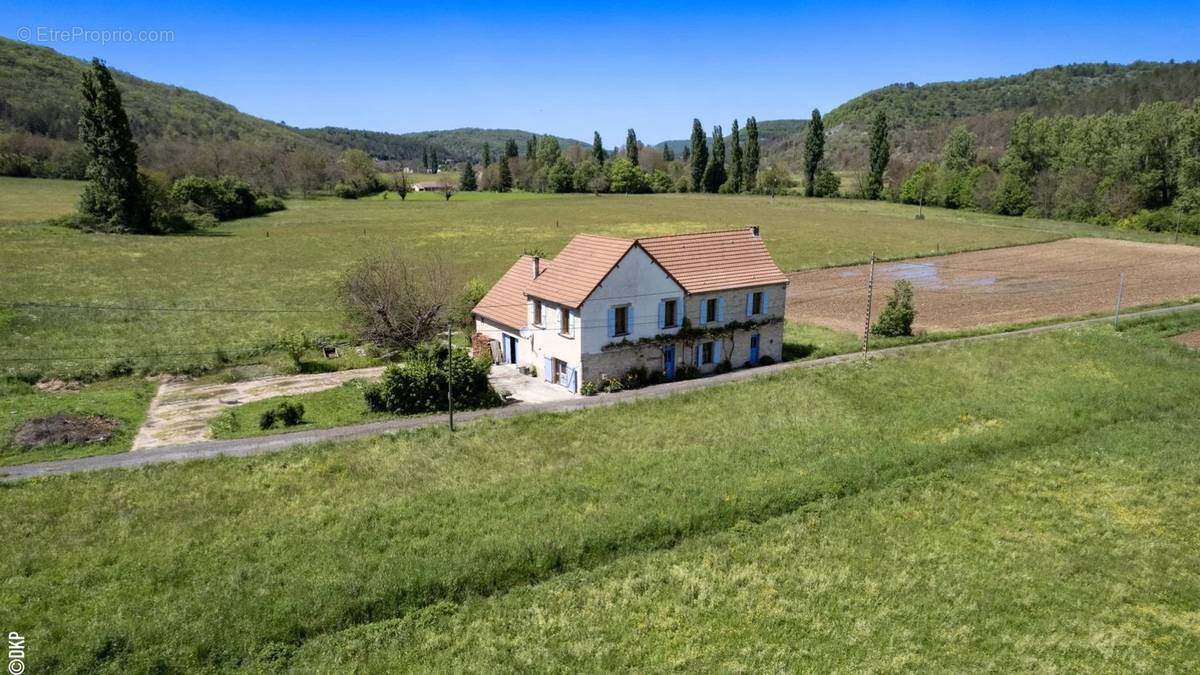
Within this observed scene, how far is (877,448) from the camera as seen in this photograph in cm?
2494

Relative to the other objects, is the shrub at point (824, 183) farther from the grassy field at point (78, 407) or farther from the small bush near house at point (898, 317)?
the grassy field at point (78, 407)

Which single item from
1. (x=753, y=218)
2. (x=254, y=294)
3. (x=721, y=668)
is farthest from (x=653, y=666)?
(x=753, y=218)

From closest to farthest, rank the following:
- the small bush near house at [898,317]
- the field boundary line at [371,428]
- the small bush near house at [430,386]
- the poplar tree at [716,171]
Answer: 1. the field boundary line at [371,428]
2. the small bush near house at [430,386]
3. the small bush near house at [898,317]
4. the poplar tree at [716,171]

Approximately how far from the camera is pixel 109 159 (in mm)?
69000

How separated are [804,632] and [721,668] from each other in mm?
2403

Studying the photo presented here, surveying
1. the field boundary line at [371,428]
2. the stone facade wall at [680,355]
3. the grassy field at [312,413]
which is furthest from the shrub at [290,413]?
the stone facade wall at [680,355]

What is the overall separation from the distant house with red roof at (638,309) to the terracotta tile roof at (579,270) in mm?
60

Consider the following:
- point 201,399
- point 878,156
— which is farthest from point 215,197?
point 878,156

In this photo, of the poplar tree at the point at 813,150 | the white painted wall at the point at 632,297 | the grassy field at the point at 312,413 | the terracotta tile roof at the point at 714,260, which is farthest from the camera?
the poplar tree at the point at 813,150

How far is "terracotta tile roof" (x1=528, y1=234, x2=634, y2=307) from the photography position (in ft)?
103

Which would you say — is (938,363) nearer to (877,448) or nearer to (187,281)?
(877,448)

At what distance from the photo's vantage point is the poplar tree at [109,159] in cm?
6625

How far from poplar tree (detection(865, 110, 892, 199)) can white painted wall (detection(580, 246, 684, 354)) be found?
111 meters

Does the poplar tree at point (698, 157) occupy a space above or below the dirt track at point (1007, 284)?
above
